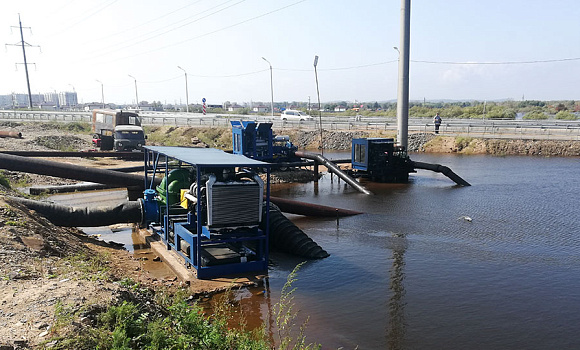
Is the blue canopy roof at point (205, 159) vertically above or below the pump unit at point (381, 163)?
above

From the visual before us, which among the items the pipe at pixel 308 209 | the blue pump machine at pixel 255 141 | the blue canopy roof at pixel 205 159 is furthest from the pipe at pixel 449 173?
the blue canopy roof at pixel 205 159

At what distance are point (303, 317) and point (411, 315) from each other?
2197 mm

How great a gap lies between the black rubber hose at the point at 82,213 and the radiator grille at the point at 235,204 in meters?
5.05

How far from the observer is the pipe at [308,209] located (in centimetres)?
1736

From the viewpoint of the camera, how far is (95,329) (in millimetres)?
6273

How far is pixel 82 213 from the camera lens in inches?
546

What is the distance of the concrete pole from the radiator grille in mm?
22349

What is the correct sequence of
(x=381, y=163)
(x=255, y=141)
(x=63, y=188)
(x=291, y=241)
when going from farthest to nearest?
(x=381, y=163) → (x=255, y=141) → (x=63, y=188) → (x=291, y=241)

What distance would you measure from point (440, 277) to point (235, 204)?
5.40 metres

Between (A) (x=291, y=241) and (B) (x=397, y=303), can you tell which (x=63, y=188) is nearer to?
(A) (x=291, y=241)

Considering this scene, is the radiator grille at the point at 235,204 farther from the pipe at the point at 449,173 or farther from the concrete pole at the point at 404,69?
the concrete pole at the point at 404,69

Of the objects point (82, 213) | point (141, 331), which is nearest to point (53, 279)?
point (141, 331)

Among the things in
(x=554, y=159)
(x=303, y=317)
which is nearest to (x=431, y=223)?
(x=303, y=317)

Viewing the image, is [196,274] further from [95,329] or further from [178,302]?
[95,329]
